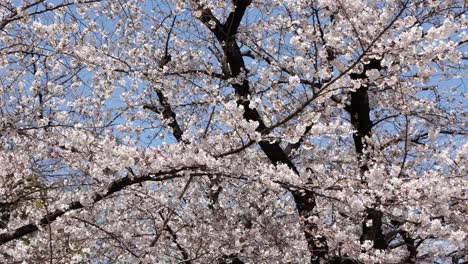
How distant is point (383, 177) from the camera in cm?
446

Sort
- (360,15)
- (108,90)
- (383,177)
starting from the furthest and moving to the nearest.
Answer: (108,90)
(360,15)
(383,177)

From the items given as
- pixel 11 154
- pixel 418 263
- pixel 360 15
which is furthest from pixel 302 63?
pixel 418 263

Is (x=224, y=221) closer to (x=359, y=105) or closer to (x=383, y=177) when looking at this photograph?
(x=359, y=105)

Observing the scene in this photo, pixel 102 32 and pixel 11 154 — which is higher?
pixel 102 32

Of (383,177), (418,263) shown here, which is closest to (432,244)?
(418,263)

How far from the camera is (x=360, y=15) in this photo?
17.3 feet

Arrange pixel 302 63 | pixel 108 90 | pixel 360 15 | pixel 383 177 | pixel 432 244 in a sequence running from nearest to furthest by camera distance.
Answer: pixel 383 177 → pixel 302 63 → pixel 360 15 → pixel 108 90 → pixel 432 244

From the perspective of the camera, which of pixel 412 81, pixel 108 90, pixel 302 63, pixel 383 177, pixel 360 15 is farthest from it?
pixel 108 90

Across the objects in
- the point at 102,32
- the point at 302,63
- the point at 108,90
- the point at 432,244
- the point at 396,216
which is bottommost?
the point at 396,216

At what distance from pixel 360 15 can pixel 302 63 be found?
0.94m

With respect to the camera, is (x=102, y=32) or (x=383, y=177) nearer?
(x=383, y=177)

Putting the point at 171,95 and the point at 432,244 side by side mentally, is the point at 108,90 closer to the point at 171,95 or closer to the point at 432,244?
the point at 171,95

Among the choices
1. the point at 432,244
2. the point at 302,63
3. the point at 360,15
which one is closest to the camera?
the point at 302,63

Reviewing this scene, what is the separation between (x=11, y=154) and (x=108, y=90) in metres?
2.10
